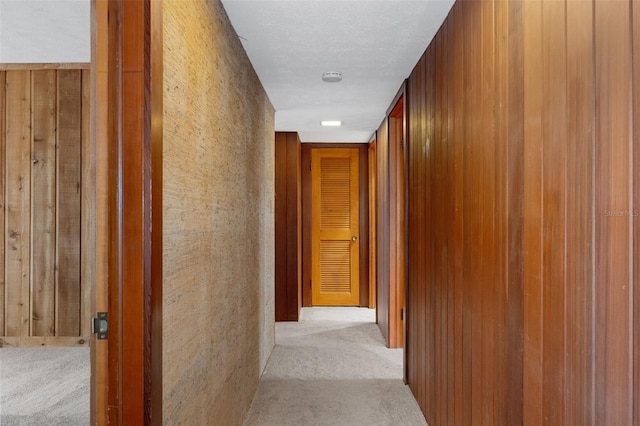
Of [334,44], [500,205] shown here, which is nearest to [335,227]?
[334,44]

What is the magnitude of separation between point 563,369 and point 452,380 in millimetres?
1073

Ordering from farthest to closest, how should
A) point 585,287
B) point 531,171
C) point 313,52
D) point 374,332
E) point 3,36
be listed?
point 374,332 → point 3,36 → point 313,52 → point 531,171 → point 585,287

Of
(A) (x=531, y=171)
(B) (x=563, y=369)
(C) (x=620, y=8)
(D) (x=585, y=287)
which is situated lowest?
(B) (x=563, y=369)

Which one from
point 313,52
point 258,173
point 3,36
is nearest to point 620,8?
point 313,52

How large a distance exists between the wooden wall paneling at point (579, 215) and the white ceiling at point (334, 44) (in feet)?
3.59

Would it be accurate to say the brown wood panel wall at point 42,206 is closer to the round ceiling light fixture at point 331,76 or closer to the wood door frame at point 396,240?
the round ceiling light fixture at point 331,76

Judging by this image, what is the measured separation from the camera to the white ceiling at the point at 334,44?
2.04m

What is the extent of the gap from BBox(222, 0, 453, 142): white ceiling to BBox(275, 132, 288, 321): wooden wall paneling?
1.26 m

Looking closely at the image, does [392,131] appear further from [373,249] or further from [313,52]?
[373,249]

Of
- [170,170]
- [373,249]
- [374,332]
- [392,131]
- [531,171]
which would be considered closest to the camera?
[531,171]

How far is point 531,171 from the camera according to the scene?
1265 mm

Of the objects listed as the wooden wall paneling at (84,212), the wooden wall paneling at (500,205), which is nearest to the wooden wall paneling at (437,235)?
the wooden wall paneling at (500,205)

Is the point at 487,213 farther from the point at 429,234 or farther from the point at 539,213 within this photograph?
the point at 429,234

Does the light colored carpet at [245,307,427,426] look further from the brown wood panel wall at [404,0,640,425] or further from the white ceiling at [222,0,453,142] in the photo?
the white ceiling at [222,0,453,142]
